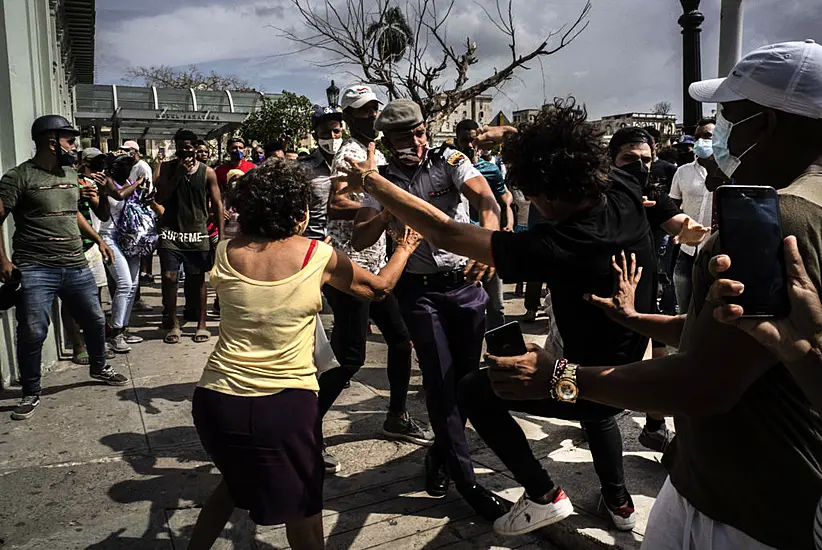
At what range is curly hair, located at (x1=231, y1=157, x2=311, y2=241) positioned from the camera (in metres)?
2.73

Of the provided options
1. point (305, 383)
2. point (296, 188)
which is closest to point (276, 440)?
point (305, 383)

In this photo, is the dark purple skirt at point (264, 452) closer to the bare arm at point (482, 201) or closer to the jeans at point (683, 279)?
the bare arm at point (482, 201)

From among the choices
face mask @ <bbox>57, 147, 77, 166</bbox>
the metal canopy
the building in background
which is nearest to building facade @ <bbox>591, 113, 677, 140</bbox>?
the building in background

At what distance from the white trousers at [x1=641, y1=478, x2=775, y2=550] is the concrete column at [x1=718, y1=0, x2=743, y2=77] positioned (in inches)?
242

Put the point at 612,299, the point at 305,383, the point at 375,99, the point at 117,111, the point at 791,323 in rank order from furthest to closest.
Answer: the point at 117,111, the point at 375,99, the point at 305,383, the point at 612,299, the point at 791,323

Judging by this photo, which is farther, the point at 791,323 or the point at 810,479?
the point at 810,479

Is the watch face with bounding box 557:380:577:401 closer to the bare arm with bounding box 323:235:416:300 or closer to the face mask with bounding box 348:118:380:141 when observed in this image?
the bare arm with bounding box 323:235:416:300

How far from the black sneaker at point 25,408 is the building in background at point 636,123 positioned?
4370 millimetres

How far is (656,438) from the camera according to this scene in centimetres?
412

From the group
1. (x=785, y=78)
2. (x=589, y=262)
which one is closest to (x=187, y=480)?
(x=589, y=262)

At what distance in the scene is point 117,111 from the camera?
72.2ft

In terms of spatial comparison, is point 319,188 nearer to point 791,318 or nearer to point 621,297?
point 621,297

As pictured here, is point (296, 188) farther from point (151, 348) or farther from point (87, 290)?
point (151, 348)

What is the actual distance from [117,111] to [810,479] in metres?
23.7
